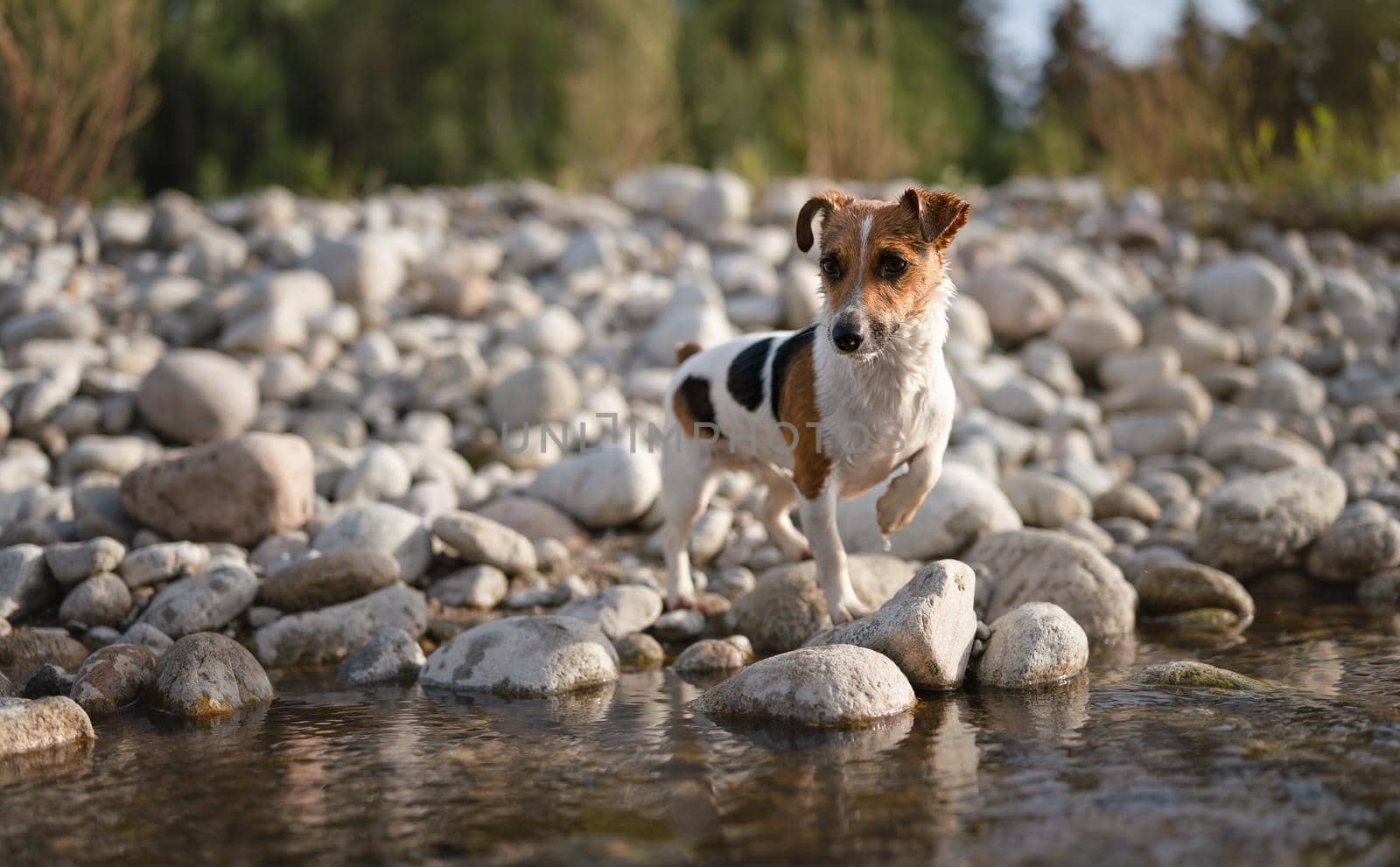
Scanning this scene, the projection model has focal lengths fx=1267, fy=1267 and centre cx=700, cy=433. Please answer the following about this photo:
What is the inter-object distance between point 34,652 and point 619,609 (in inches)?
111

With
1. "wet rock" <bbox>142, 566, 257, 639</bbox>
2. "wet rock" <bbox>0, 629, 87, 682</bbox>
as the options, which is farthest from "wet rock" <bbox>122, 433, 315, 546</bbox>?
"wet rock" <bbox>0, 629, 87, 682</bbox>

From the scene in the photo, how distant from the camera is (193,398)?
8.98m

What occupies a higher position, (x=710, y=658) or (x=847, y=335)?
(x=847, y=335)

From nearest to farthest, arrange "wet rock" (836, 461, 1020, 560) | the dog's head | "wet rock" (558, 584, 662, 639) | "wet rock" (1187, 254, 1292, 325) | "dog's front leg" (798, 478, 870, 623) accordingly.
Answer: the dog's head → "dog's front leg" (798, 478, 870, 623) → "wet rock" (558, 584, 662, 639) → "wet rock" (836, 461, 1020, 560) → "wet rock" (1187, 254, 1292, 325)

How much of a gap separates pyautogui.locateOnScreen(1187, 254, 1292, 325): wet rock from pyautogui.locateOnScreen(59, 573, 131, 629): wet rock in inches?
396

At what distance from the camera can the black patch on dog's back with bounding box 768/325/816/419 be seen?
5.81m

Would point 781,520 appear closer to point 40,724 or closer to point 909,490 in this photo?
point 909,490

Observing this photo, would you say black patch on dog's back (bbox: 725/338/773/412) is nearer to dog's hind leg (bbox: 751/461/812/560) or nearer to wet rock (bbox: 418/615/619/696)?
dog's hind leg (bbox: 751/461/812/560)

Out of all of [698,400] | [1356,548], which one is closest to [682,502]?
[698,400]

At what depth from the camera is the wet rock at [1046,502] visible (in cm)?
834

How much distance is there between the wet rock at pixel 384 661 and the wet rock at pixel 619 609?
81cm

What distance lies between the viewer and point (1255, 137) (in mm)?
16922

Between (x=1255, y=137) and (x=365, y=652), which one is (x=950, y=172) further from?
(x=365, y=652)

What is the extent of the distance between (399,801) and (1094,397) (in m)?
8.85
